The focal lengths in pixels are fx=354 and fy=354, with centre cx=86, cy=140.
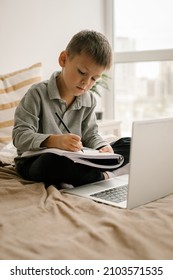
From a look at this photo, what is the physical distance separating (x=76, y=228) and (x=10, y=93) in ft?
3.50

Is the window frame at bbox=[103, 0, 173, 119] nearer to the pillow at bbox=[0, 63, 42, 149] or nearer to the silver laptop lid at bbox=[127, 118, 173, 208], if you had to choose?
the pillow at bbox=[0, 63, 42, 149]

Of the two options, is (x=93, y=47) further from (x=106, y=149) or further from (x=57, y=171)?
(x=57, y=171)

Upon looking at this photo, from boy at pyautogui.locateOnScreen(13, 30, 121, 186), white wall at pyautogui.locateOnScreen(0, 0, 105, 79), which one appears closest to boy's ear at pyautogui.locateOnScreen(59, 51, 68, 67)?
boy at pyautogui.locateOnScreen(13, 30, 121, 186)

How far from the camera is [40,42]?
227 centimetres

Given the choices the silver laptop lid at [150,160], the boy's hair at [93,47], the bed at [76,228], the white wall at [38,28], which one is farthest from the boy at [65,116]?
the white wall at [38,28]

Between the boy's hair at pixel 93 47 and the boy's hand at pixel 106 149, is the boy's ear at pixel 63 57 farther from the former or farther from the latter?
the boy's hand at pixel 106 149

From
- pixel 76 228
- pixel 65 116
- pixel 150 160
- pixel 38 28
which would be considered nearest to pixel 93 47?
pixel 65 116

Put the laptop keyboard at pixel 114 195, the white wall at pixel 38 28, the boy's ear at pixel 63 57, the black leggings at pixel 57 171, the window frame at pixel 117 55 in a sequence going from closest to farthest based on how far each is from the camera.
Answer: the laptop keyboard at pixel 114 195, the black leggings at pixel 57 171, the boy's ear at pixel 63 57, the white wall at pixel 38 28, the window frame at pixel 117 55

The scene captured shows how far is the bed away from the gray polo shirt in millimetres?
219

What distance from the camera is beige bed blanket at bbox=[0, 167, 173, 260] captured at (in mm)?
624

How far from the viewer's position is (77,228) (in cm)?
73

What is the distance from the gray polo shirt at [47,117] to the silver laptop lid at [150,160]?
1.24ft

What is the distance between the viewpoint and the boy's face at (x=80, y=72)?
125 centimetres
